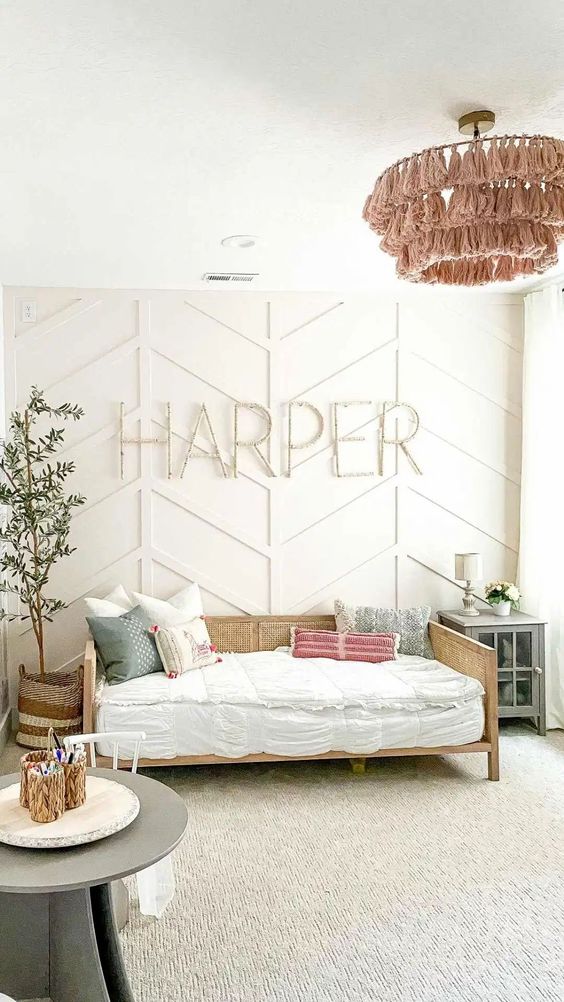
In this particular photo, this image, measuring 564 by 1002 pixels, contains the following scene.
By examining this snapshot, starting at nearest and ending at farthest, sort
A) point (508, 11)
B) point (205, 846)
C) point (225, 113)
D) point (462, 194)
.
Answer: point (508, 11) < point (462, 194) < point (225, 113) < point (205, 846)

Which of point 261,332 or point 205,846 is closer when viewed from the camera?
point 205,846

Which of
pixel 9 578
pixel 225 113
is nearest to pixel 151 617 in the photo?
pixel 9 578

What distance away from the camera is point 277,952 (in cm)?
276

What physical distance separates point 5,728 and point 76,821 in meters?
2.72

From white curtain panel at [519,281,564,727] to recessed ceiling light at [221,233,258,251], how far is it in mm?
1989

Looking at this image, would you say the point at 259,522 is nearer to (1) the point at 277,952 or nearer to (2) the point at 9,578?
(2) the point at 9,578

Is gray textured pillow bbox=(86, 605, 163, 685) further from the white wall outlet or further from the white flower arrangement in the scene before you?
the white flower arrangement

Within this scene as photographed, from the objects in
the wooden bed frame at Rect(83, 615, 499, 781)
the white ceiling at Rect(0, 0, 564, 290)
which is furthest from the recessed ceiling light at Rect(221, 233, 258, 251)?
the wooden bed frame at Rect(83, 615, 499, 781)

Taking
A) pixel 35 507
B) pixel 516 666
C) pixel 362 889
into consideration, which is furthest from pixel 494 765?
pixel 35 507

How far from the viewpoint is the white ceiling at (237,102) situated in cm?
218

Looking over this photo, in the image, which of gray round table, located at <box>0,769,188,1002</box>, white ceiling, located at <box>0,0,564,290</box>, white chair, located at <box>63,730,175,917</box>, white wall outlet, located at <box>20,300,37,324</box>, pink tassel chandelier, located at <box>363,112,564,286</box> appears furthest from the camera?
white wall outlet, located at <box>20,300,37,324</box>

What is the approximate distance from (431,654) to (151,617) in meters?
1.65

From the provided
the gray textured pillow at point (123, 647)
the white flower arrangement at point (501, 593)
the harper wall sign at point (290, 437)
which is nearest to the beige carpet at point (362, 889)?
the gray textured pillow at point (123, 647)

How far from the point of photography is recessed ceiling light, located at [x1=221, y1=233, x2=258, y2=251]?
409cm
